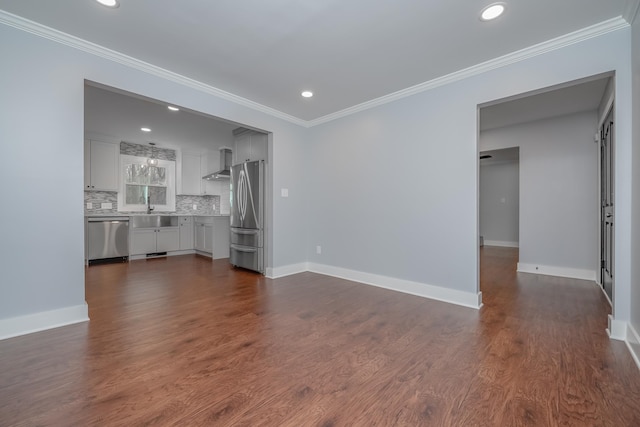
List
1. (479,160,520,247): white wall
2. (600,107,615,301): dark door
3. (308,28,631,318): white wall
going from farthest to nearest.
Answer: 1. (479,160,520,247): white wall
2. (600,107,615,301): dark door
3. (308,28,631,318): white wall

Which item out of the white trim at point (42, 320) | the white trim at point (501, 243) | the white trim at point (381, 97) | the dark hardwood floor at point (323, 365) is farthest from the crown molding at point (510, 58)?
the white trim at point (501, 243)

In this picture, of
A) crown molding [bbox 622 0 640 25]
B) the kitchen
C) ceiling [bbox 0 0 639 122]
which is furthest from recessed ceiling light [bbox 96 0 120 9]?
crown molding [bbox 622 0 640 25]

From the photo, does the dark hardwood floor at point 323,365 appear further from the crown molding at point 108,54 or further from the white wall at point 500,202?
the white wall at point 500,202

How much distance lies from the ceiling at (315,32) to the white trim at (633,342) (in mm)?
2290

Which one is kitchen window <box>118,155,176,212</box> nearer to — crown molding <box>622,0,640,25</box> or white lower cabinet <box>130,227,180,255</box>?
white lower cabinet <box>130,227,180,255</box>

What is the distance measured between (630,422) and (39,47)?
4.58 m

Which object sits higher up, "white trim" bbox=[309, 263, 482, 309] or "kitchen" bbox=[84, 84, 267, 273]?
"kitchen" bbox=[84, 84, 267, 273]

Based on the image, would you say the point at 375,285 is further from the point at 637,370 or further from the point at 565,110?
the point at 565,110

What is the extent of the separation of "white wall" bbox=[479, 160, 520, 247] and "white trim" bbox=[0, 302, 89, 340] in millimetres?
8573

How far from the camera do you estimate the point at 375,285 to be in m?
3.71

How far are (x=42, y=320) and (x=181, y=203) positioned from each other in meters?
5.04

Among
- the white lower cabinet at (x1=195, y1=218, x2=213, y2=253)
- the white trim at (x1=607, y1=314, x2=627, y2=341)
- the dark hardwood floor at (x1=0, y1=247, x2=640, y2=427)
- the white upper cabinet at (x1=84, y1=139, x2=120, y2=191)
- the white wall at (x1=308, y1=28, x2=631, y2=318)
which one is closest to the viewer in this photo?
the dark hardwood floor at (x1=0, y1=247, x2=640, y2=427)

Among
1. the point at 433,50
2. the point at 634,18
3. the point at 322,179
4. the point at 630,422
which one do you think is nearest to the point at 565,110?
the point at 634,18

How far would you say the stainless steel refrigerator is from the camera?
4.28 m
